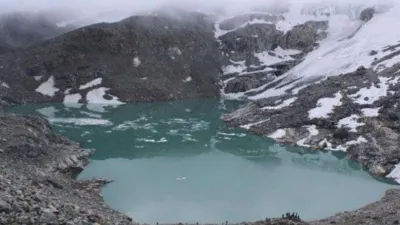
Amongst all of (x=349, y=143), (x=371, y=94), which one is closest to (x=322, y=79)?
(x=371, y=94)

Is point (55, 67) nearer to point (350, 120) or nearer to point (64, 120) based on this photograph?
point (64, 120)

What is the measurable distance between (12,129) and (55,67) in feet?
261

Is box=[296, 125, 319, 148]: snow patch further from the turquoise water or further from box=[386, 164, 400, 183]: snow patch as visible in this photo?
box=[386, 164, 400, 183]: snow patch

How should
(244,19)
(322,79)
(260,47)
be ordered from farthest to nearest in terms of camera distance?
1. (244,19)
2. (260,47)
3. (322,79)

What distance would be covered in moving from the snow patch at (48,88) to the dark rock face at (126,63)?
110 cm

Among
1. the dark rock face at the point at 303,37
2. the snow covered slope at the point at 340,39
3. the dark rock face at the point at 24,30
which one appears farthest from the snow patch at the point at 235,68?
the dark rock face at the point at 24,30

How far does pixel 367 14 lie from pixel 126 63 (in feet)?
292

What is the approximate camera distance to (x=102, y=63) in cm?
13550

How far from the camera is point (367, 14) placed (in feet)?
550

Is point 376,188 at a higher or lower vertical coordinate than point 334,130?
lower

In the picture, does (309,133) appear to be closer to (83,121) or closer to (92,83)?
(83,121)

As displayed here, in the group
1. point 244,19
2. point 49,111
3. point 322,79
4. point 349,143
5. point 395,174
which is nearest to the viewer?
point 395,174

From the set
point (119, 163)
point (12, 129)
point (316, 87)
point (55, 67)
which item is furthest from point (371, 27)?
point (12, 129)

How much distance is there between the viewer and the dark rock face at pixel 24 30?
150375mm
